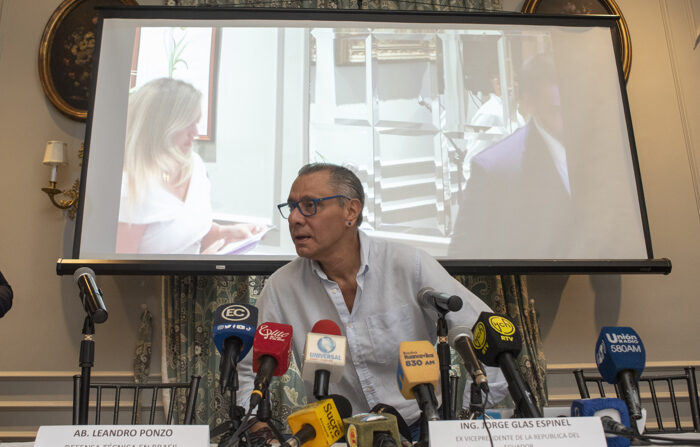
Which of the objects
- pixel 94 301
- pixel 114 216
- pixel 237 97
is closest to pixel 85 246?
pixel 114 216

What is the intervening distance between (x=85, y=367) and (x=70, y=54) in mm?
3394

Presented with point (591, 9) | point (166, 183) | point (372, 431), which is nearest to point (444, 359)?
point (372, 431)

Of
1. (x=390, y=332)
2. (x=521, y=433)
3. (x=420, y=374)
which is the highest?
(x=390, y=332)

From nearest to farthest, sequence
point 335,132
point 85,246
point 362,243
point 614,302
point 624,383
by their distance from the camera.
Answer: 1. point 624,383
2. point 362,243
3. point 85,246
4. point 335,132
5. point 614,302

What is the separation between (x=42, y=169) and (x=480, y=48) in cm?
312

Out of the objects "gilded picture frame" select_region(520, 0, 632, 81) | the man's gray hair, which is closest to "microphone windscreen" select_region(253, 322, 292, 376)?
the man's gray hair

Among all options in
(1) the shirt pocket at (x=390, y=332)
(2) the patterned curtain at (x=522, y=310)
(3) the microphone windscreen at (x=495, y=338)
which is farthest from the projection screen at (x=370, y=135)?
(3) the microphone windscreen at (x=495, y=338)

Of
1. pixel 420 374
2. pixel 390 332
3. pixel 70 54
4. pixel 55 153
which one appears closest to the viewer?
pixel 420 374

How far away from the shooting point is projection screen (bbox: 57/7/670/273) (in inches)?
141

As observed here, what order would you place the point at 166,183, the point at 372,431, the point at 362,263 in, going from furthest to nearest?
the point at 166,183
the point at 362,263
the point at 372,431

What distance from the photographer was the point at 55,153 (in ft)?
12.4

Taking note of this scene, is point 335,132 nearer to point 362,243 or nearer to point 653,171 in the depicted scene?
point 362,243

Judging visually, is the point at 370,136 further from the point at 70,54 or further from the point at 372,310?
the point at 70,54

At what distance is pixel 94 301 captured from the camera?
4.54 ft
